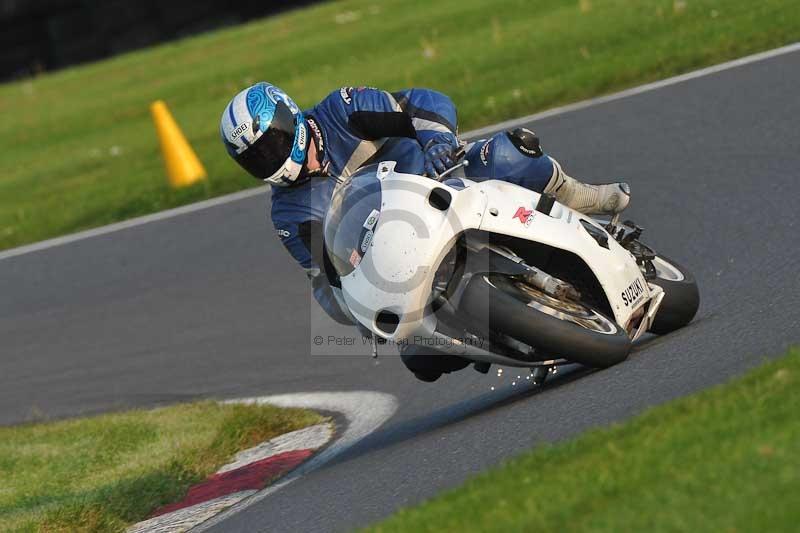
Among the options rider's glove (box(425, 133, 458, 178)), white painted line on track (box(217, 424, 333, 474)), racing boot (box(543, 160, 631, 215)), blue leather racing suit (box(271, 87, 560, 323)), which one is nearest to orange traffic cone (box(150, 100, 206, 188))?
white painted line on track (box(217, 424, 333, 474))

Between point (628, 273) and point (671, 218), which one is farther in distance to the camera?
point (671, 218)

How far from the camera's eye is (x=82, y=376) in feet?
30.7

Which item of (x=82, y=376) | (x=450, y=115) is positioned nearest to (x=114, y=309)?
(x=82, y=376)

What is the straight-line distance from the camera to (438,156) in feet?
18.9

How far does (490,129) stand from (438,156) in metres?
6.52

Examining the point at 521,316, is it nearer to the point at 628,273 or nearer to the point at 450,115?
the point at 628,273

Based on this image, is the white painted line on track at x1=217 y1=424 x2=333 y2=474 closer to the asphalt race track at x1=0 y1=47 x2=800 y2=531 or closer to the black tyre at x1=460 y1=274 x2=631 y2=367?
the asphalt race track at x1=0 y1=47 x2=800 y2=531

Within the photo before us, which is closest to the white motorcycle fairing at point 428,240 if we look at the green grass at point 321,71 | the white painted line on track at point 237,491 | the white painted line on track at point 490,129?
the white painted line on track at point 237,491

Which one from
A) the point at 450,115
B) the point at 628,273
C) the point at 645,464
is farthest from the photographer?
the point at 450,115

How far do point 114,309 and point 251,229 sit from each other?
134cm

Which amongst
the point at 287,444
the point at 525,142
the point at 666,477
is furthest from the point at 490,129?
the point at 666,477

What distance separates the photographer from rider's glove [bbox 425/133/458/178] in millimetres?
5734

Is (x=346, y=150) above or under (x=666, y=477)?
above

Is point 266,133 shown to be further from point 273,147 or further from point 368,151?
point 368,151
